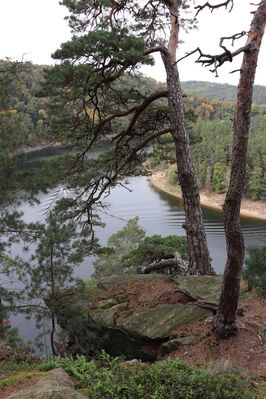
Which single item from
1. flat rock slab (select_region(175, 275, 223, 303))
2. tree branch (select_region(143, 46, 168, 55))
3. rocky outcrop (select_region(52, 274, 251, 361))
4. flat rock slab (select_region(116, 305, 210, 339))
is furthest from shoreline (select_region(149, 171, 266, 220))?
flat rock slab (select_region(116, 305, 210, 339))

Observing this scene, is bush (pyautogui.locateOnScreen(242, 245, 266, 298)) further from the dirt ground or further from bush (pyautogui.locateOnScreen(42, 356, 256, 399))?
bush (pyautogui.locateOnScreen(42, 356, 256, 399))

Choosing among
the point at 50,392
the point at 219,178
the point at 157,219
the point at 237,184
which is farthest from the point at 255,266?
the point at 219,178

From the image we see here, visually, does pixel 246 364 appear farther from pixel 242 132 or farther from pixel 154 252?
pixel 154 252

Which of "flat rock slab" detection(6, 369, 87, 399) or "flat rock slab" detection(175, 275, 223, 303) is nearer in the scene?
"flat rock slab" detection(6, 369, 87, 399)

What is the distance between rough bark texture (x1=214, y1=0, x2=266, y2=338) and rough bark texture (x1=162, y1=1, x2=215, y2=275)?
65.4 inches

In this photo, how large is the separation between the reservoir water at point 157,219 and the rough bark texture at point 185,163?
13.9 metres

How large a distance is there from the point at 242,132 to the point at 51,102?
3.72 meters

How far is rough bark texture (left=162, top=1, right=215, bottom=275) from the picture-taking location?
214 inches

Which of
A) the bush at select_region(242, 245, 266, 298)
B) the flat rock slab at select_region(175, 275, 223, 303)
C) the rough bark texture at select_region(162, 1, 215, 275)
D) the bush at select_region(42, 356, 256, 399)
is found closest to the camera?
the bush at select_region(42, 356, 256, 399)

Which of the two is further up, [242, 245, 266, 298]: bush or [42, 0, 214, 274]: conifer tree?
[42, 0, 214, 274]: conifer tree

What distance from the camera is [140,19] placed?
6.10 m

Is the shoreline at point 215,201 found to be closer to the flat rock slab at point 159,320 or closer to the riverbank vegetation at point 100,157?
the riverbank vegetation at point 100,157

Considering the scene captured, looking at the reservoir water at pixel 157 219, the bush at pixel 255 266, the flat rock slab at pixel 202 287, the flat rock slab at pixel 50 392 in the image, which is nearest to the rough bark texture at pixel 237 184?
the flat rock slab at pixel 202 287

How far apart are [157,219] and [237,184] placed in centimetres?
2661
